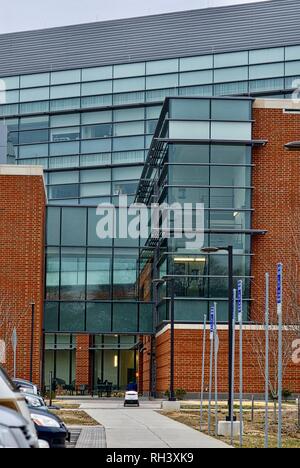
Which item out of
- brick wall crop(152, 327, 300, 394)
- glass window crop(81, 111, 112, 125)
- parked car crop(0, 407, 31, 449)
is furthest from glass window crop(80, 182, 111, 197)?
parked car crop(0, 407, 31, 449)

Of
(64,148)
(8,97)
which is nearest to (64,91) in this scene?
(64,148)

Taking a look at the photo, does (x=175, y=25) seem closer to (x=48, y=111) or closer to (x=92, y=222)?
(x=48, y=111)

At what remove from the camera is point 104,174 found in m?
83.4

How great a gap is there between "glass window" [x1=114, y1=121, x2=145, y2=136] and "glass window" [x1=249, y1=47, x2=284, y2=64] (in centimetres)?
1034

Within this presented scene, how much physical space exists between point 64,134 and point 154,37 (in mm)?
10605

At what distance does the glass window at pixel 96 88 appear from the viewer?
82.2 m

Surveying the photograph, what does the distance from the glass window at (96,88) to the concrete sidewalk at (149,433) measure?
163 feet

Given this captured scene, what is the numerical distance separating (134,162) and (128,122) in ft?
10.5

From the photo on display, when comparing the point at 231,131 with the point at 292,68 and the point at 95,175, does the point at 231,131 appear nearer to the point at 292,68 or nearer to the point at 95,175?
the point at 292,68

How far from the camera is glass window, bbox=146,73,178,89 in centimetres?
7956

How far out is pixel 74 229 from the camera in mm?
55688

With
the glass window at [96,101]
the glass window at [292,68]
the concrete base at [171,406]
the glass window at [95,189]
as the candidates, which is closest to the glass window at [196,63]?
the glass window at [292,68]
